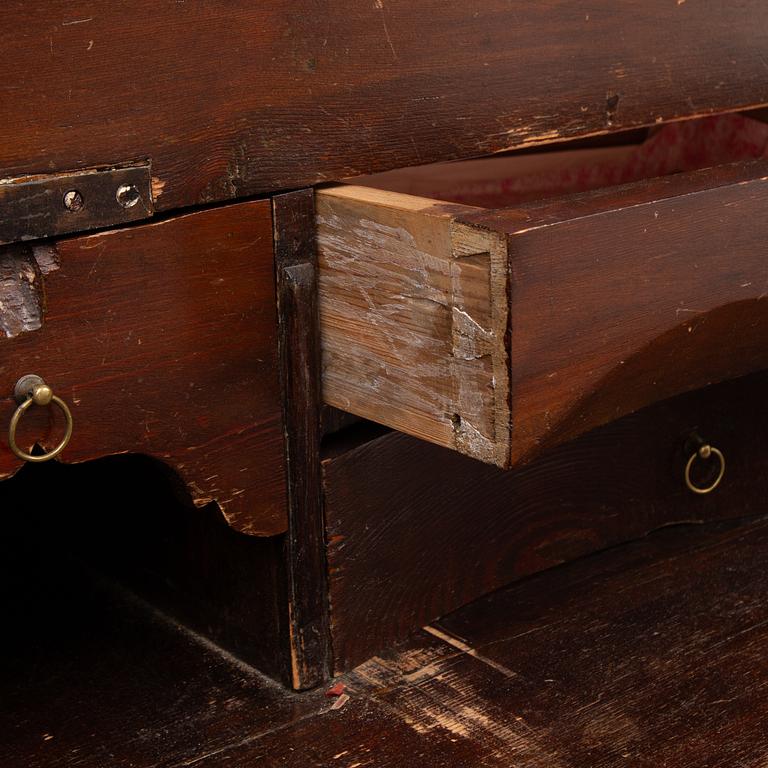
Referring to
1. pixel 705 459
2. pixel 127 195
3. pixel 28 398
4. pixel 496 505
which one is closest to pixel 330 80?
pixel 127 195

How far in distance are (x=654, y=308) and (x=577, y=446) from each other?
376 mm

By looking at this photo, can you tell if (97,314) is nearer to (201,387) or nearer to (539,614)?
(201,387)

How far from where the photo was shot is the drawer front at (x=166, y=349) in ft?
3.13

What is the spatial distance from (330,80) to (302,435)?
31cm

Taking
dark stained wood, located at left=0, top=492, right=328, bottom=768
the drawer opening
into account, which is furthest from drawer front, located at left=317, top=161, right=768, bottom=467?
the drawer opening

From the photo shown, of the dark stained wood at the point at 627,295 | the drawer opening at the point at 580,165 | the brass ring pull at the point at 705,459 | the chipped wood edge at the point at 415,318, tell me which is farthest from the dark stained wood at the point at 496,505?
the drawer opening at the point at 580,165

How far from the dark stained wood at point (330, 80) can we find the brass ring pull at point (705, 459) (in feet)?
1.25

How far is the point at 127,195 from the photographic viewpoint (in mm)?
974

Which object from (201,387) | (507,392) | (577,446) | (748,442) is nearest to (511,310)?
(507,392)

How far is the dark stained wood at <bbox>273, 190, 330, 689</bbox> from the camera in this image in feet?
3.58

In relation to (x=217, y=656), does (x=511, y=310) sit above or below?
above

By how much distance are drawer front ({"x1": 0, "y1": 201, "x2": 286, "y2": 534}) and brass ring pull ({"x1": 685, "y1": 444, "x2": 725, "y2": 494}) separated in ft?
1.80

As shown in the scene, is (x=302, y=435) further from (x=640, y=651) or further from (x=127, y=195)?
(x=640, y=651)

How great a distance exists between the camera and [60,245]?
95 centimetres
